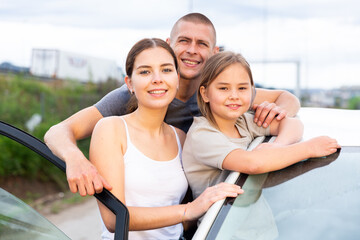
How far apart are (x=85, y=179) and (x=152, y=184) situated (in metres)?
0.40

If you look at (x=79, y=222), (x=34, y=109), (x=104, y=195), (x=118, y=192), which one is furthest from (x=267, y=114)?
(x=34, y=109)

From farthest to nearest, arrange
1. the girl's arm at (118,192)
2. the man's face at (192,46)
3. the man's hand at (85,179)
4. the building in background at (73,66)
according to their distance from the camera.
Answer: the building in background at (73,66) < the man's face at (192,46) < the girl's arm at (118,192) < the man's hand at (85,179)

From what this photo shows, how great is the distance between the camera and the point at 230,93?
7.17ft

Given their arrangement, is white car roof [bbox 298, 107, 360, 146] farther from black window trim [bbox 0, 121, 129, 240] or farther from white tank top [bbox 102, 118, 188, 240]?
black window trim [bbox 0, 121, 129, 240]

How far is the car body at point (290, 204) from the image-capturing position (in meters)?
1.55

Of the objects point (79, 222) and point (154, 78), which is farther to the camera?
point (79, 222)

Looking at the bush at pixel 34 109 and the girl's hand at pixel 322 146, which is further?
the bush at pixel 34 109

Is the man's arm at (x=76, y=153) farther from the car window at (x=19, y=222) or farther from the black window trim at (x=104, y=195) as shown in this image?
the car window at (x=19, y=222)

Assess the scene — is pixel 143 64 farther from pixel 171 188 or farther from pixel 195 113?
pixel 195 113

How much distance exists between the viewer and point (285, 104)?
8.60ft

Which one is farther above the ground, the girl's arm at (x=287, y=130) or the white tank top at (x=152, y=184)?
the girl's arm at (x=287, y=130)

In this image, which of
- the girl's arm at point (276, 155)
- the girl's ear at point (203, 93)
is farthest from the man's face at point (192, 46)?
the girl's arm at point (276, 155)

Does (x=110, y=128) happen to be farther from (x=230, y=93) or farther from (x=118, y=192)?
(x=230, y=93)

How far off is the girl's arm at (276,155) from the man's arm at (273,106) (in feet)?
1.40
